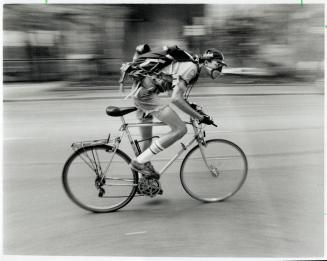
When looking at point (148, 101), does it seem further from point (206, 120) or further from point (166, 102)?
point (206, 120)

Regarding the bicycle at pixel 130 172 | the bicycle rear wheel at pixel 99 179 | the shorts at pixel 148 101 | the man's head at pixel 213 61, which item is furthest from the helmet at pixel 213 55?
the bicycle rear wheel at pixel 99 179

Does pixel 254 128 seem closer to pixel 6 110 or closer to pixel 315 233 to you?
pixel 315 233

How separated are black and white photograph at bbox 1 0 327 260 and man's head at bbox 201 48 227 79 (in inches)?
0.4

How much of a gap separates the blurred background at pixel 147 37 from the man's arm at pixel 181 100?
0.47 m

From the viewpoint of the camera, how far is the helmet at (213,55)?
13.8 ft

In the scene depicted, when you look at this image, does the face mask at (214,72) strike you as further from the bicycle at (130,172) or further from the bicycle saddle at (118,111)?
the bicycle saddle at (118,111)

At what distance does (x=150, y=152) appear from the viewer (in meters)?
4.07

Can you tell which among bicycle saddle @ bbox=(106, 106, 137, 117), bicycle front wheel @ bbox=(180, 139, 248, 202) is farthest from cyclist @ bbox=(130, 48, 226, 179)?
bicycle front wheel @ bbox=(180, 139, 248, 202)

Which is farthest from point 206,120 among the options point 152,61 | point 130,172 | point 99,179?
point 99,179

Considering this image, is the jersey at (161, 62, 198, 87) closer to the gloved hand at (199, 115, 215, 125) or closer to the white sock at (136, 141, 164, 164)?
the gloved hand at (199, 115, 215, 125)

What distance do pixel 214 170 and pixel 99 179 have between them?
111 cm

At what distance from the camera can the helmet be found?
421 cm

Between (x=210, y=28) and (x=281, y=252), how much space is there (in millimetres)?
2137

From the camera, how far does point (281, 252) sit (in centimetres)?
385
